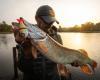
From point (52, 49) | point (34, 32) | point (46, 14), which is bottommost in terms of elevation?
point (52, 49)

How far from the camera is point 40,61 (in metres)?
3.22

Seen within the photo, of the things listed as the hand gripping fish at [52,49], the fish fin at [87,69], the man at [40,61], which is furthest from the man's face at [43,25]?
the fish fin at [87,69]

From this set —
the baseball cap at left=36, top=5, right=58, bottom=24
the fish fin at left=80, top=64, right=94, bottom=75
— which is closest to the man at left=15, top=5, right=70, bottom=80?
the baseball cap at left=36, top=5, right=58, bottom=24

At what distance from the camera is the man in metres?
3.10

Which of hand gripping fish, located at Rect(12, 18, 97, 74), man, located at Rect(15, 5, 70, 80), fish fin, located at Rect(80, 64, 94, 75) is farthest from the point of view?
fish fin, located at Rect(80, 64, 94, 75)

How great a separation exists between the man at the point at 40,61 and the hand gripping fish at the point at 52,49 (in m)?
0.10

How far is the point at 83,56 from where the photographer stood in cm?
353

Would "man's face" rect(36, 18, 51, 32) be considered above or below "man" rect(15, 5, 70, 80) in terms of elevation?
above

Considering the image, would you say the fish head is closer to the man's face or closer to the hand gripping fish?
the hand gripping fish

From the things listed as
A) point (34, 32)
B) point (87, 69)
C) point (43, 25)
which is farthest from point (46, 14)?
point (87, 69)

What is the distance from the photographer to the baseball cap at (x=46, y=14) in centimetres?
343

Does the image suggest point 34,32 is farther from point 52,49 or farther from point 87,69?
point 87,69

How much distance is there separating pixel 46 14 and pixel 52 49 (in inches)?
22.5

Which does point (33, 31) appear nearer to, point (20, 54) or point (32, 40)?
point (32, 40)
